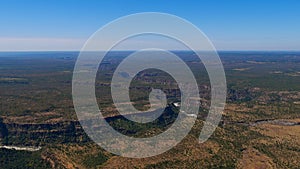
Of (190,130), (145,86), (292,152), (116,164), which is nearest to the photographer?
(116,164)

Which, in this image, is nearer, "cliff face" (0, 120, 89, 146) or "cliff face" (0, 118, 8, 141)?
"cliff face" (0, 120, 89, 146)

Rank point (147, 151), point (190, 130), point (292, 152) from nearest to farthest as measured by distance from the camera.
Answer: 1. point (147, 151)
2. point (292, 152)
3. point (190, 130)

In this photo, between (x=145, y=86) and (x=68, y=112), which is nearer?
(x=68, y=112)

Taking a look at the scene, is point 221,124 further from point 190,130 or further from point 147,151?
A: point 147,151

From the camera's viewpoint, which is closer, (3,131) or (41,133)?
(41,133)

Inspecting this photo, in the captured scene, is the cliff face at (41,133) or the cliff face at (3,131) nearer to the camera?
the cliff face at (41,133)

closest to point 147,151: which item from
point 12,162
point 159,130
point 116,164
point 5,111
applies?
point 116,164

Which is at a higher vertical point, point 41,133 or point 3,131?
point 3,131

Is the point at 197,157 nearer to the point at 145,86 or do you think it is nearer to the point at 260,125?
the point at 260,125
